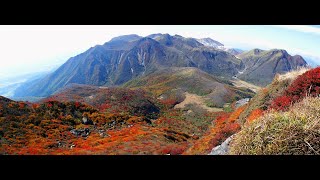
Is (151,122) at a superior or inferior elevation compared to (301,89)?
inferior

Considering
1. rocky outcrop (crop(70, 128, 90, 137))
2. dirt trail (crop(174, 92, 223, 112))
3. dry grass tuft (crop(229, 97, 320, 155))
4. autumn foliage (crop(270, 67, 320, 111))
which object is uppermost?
dry grass tuft (crop(229, 97, 320, 155))

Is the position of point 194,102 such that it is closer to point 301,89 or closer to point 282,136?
point 301,89

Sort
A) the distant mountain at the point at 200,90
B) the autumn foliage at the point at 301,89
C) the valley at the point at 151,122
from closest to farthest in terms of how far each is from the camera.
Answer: the valley at the point at 151,122 < the autumn foliage at the point at 301,89 < the distant mountain at the point at 200,90

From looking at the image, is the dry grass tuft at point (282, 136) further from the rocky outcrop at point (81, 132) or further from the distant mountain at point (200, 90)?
the distant mountain at point (200, 90)

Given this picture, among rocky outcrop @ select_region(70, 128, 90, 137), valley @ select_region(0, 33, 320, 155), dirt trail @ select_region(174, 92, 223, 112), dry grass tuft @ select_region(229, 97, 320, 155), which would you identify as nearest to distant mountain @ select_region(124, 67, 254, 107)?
valley @ select_region(0, 33, 320, 155)

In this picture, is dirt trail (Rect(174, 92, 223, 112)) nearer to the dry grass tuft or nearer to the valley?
the valley

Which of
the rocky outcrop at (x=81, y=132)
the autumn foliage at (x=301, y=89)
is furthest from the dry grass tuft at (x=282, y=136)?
the rocky outcrop at (x=81, y=132)

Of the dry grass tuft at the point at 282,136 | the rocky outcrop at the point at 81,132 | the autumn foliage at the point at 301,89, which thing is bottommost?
the rocky outcrop at the point at 81,132

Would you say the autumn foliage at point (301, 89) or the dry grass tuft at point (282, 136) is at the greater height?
the dry grass tuft at point (282, 136)

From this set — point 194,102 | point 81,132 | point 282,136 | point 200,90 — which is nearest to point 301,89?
point 282,136
